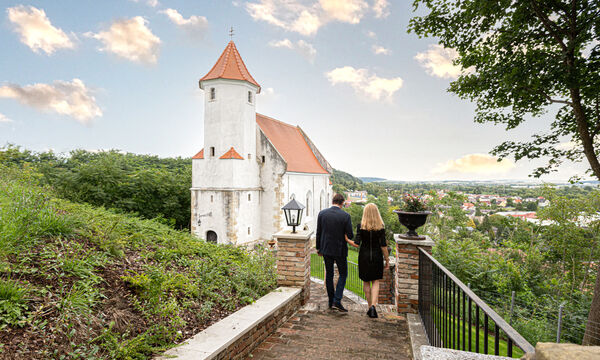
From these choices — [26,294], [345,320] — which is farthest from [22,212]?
[345,320]

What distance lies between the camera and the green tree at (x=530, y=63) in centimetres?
877

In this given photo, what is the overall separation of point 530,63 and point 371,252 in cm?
869

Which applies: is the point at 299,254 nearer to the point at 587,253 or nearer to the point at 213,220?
the point at 213,220

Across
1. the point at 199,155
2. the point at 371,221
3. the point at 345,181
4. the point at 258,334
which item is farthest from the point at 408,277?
the point at 345,181

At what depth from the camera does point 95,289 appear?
3.30 meters

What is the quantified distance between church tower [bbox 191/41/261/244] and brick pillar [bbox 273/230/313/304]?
15.5 metres

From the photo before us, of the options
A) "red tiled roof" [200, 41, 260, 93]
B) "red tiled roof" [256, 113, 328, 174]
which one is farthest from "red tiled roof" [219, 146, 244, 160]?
"red tiled roof" [200, 41, 260, 93]

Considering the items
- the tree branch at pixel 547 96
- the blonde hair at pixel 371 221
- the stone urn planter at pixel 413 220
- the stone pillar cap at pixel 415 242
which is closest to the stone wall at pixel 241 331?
the blonde hair at pixel 371 221

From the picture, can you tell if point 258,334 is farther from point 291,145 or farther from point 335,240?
point 291,145


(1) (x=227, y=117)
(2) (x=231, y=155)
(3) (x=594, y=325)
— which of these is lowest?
(3) (x=594, y=325)

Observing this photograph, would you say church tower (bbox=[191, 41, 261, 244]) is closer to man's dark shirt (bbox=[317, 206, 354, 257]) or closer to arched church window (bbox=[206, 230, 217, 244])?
arched church window (bbox=[206, 230, 217, 244])

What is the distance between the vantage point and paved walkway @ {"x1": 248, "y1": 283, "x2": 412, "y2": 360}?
145 inches

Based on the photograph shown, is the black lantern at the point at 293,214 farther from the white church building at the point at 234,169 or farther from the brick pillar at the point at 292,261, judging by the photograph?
the white church building at the point at 234,169

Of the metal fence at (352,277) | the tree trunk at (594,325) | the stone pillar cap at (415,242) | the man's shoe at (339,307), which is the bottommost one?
the metal fence at (352,277)
